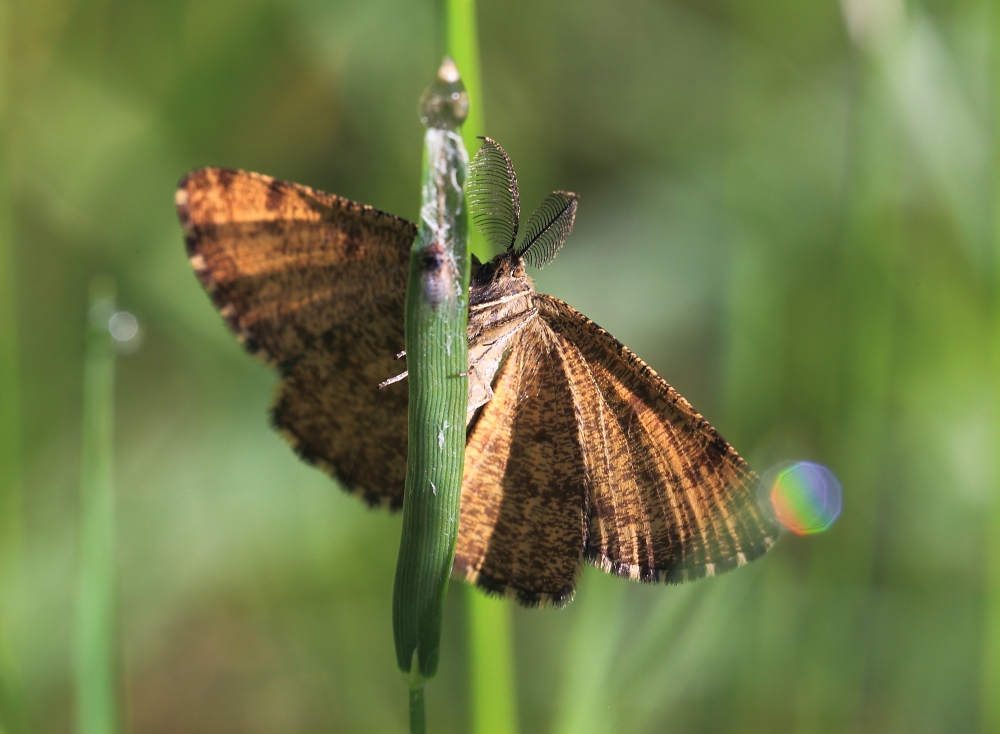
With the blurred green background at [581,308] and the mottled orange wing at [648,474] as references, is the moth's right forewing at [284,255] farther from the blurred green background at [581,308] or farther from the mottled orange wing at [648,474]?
the blurred green background at [581,308]

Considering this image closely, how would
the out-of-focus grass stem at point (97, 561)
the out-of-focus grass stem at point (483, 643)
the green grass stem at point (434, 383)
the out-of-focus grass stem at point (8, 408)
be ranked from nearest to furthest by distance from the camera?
the green grass stem at point (434, 383), the out-of-focus grass stem at point (97, 561), the out-of-focus grass stem at point (483, 643), the out-of-focus grass stem at point (8, 408)

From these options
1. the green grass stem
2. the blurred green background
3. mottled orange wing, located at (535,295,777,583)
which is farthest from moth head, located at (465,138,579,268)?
the blurred green background

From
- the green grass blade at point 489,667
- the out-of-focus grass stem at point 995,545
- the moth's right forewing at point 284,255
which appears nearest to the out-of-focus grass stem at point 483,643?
the green grass blade at point 489,667

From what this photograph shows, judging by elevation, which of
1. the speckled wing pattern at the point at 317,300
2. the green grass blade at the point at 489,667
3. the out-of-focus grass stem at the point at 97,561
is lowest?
the green grass blade at the point at 489,667

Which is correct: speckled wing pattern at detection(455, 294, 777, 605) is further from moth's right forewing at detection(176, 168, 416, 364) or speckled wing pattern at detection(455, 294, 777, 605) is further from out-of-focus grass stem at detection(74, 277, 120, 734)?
out-of-focus grass stem at detection(74, 277, 120, 734)

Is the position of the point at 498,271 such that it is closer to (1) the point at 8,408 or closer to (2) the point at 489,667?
(2) the point at 489,667

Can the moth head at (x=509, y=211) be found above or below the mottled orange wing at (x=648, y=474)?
above

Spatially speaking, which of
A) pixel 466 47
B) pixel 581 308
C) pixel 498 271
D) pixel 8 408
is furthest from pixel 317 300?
pixel 581 308
